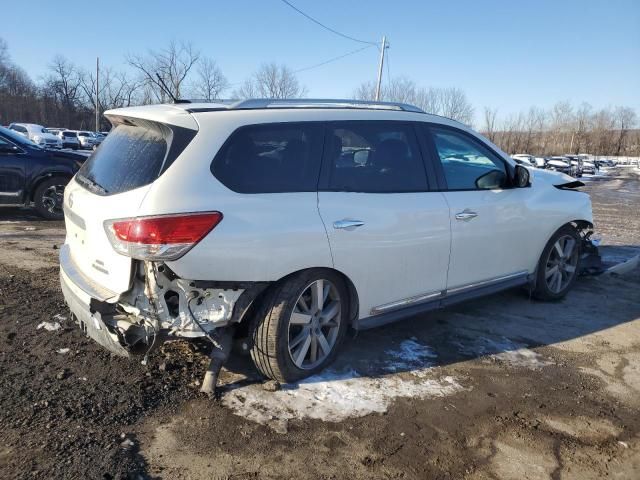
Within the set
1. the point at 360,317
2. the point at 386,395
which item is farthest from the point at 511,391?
the point at 360,317

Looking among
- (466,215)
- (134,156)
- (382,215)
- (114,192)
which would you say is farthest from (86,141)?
(382,215)

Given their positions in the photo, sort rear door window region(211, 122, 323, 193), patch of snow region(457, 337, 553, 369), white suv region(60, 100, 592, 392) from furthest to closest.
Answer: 1. patch of snow region(457, 337, 553, 369)
2. rear door window region(211, 122, 323, 193)
3. white suv region(60, 100, 592, 392)

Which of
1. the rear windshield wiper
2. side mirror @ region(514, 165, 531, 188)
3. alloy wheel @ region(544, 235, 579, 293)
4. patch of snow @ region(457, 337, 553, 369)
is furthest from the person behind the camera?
alloy wheel @ region(544, 235, 579, 293)

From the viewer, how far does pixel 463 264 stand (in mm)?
4199

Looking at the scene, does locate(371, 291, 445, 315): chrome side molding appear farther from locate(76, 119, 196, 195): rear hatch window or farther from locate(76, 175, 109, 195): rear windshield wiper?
locate(76, 175, 109, 195): rear windshield wiper

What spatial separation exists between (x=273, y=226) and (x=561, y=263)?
367 cm

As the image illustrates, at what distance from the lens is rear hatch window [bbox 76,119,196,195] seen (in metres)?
2.95

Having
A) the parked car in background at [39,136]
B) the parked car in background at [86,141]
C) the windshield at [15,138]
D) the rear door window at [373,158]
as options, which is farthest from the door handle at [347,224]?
the parked car in background at [86,141]

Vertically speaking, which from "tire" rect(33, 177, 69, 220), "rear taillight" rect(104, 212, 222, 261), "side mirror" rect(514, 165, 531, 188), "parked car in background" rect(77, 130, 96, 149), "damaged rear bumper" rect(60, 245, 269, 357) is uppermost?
"side mirror" rect(514, 165, 531, 188)

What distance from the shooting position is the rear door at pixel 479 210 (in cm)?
410

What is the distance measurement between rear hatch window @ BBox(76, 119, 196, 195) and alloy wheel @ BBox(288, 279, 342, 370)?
3.79 ft

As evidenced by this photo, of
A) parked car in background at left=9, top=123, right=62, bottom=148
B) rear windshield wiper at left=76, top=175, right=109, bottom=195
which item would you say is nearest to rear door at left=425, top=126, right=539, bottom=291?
rear windshield wiper at left=76, top=175, right=109, bottom=195

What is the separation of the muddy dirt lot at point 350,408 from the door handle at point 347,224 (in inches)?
40.6

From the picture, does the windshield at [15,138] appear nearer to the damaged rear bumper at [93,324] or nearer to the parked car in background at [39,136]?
the damaged rear bumper at [93,324]
